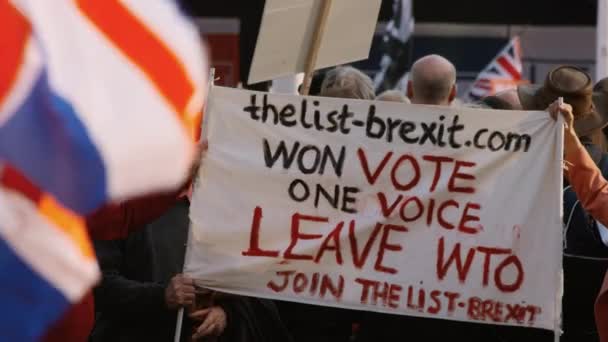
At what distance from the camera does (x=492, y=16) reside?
17.1 metres

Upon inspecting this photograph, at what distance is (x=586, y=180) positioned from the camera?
4.23 meters

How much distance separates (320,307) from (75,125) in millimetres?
3259

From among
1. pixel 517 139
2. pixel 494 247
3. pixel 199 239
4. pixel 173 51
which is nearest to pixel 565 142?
pixel 517 139

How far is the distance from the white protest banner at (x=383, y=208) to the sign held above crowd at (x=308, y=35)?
29.0 inches

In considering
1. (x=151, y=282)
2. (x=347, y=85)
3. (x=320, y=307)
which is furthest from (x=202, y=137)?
(x=347, y=85)

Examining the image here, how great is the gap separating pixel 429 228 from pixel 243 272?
64 centimetres

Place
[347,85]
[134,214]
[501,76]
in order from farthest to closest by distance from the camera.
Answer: [501,76] < [347,85] < [134,214]

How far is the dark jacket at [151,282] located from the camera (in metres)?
4.36

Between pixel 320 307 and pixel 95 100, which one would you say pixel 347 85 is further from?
pixel 95 100

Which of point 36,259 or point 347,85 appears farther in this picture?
point 347,85

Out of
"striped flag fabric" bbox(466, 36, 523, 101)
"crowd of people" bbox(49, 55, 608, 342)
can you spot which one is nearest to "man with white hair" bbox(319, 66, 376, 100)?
"crowd of people" bbox(49, 55, 608, 342)

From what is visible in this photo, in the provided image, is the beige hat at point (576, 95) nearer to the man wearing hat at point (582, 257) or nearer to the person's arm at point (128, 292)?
the man wearing hat at point (582, 257)

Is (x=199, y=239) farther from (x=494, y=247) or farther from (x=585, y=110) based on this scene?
(x=585, y=110)

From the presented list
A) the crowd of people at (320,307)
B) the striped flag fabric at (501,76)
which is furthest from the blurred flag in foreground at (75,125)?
the striped flag fabric at (501,76)
